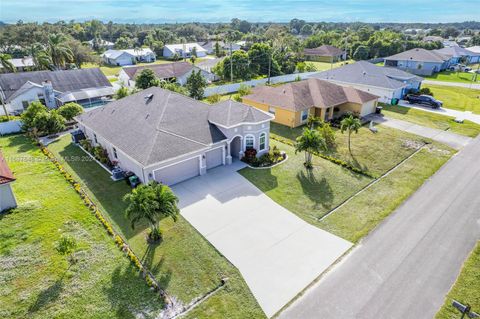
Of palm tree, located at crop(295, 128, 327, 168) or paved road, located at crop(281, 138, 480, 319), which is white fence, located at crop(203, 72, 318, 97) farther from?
paved road, located at crop(281, 138, 480, 319)

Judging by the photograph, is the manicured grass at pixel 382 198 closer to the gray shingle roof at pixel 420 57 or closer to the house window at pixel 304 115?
the house window at pixel 304 115

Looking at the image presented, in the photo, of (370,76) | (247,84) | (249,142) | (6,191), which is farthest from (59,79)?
(370,76)

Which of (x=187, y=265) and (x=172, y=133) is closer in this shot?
(x=187, y=265)

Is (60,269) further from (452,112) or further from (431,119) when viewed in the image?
(452,112)

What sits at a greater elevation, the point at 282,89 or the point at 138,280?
the point at 282,89

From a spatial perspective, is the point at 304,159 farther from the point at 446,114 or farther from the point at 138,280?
the point at 446,114

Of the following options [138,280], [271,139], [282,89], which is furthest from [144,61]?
[138,280]

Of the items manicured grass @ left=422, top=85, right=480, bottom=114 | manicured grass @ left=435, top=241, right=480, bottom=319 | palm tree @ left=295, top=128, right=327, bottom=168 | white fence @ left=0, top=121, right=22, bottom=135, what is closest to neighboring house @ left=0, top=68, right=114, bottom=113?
white fence @ left=0, top=121, right=22, bottom=135
